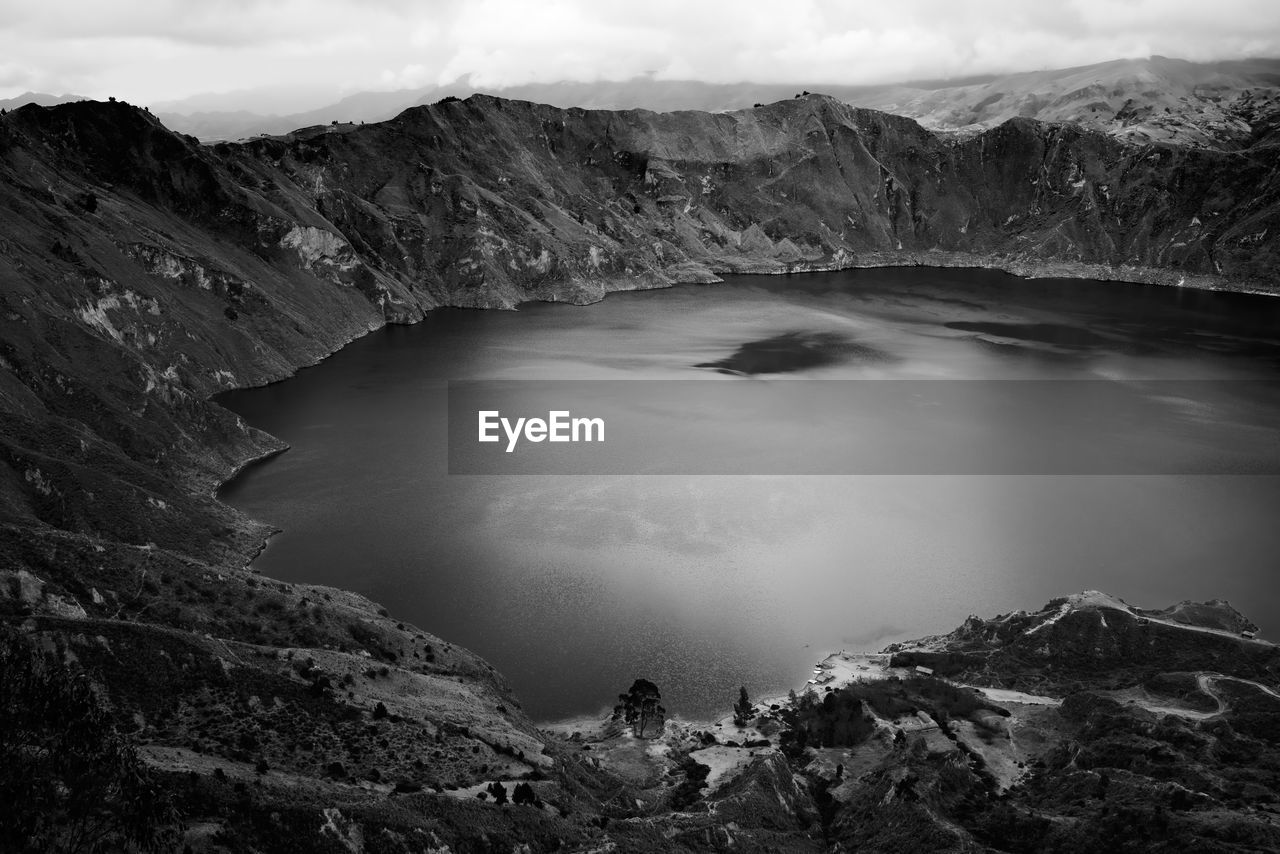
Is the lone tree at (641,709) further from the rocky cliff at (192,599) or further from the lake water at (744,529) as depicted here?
the rocky cliff at (192,599)

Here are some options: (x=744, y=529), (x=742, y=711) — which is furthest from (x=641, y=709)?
(x=744, y=529)

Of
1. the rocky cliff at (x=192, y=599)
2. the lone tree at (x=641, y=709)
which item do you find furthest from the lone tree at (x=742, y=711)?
the rocky cliff at (x=192, y=599)

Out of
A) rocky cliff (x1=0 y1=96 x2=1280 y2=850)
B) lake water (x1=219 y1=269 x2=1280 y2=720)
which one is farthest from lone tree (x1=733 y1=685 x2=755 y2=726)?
rocky cliff (x1=0 y1=96 x2=1280 y2=850)

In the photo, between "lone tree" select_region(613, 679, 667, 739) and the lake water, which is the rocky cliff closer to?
"lone tree" select_region(613, 679, 667, 739)

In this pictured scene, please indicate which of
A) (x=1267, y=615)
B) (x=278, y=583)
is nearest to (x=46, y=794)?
(x=278, y=583)

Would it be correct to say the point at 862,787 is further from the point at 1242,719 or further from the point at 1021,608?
the point at 1021,608

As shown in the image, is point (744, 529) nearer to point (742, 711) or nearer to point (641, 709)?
point (742, 711)
